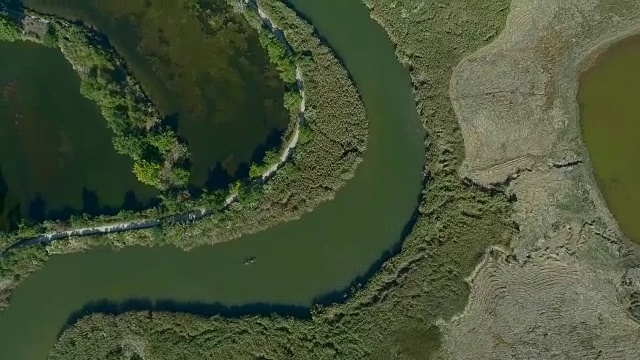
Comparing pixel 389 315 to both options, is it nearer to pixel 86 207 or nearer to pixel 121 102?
pixel 86 207

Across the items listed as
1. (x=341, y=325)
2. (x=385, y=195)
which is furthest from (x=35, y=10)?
(x=341, y=325)

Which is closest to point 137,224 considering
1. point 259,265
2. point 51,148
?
point 51,148

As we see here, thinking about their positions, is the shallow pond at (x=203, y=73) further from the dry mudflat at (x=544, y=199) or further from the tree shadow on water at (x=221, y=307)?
the dry mudflat at (x=544, y=199)

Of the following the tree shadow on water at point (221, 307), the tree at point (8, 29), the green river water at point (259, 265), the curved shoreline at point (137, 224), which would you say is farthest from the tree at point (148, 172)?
the tree at point (8, 29)

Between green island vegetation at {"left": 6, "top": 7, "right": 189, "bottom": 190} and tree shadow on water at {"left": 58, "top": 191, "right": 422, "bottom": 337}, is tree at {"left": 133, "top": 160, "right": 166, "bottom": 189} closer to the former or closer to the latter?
green island vegetation at {"left": 6, "top": 7, "right": 189, "bottom": 190}

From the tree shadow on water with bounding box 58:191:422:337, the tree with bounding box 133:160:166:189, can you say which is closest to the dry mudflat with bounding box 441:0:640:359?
the tree shadow on water with bounding box 58:191:422:337
